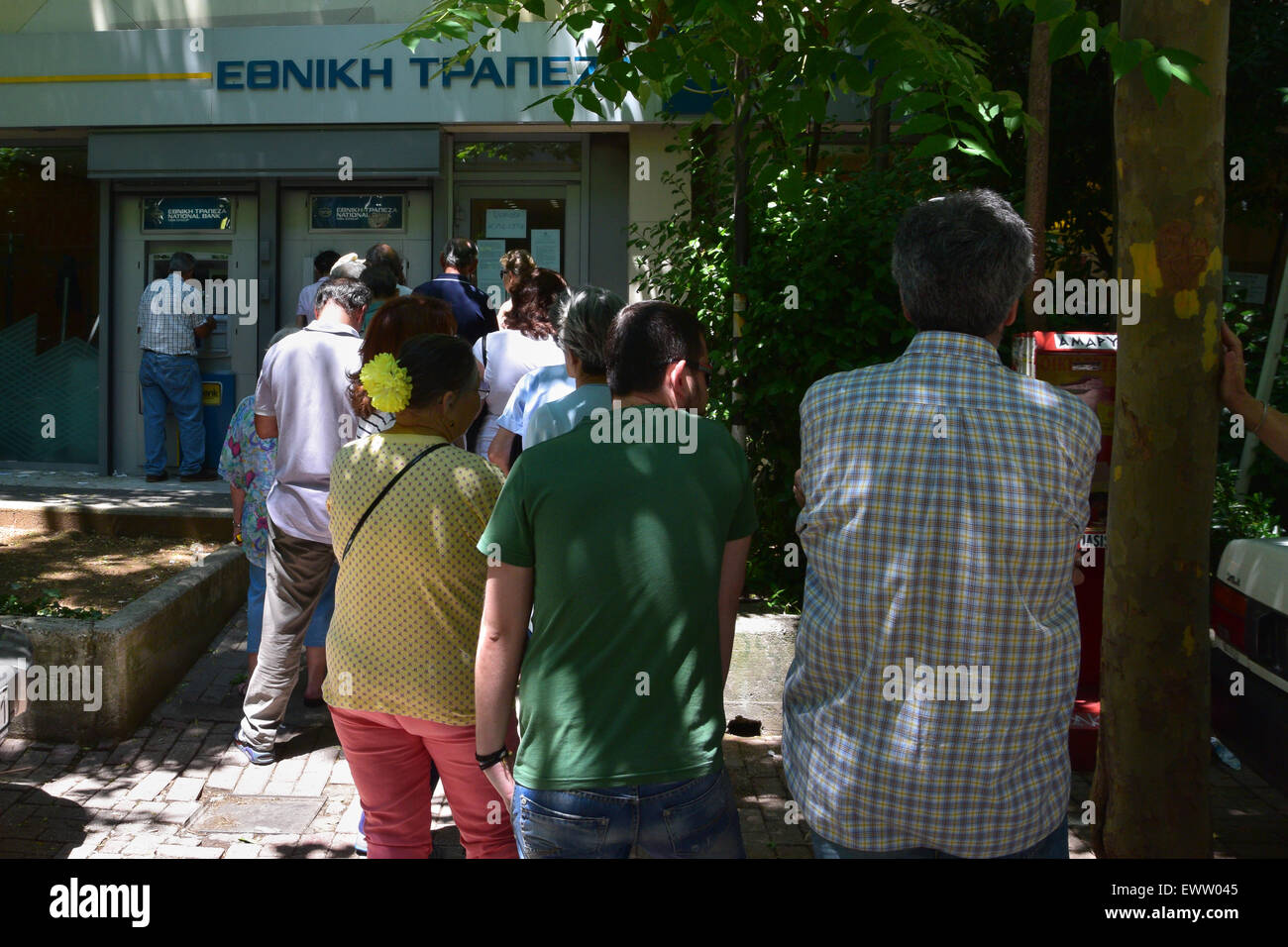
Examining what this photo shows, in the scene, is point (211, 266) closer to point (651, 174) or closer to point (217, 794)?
point (651, 174)

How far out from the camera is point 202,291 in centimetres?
1112

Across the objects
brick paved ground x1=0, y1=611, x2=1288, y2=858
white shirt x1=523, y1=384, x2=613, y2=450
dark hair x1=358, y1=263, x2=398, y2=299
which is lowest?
brick paved ground x1=0, y1=611, x2=1288, y2=858

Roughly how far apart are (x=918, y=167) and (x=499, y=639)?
5694 mm

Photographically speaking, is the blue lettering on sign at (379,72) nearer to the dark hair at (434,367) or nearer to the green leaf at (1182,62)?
the dark hair at (434,367)

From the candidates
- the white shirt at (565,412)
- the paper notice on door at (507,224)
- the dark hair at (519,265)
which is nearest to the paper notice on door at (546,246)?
the paper notice on door at (507,224)

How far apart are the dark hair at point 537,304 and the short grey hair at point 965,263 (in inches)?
139

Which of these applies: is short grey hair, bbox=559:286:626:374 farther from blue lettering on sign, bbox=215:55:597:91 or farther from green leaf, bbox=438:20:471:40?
blue lettering on sign, bbox=215:55:597:91

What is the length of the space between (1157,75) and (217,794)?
165 inches

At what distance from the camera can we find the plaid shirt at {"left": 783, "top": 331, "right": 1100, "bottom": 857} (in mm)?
2283

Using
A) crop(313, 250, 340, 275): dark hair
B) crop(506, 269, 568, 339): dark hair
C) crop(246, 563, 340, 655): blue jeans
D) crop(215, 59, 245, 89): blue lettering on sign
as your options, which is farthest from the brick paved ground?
crop(215, 59, 245, 89): blue lettering on sign

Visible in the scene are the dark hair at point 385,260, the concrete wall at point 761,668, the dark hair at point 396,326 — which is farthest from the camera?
the dark hair at point 385,260

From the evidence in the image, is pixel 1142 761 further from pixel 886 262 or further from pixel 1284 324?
pixel 1284 324

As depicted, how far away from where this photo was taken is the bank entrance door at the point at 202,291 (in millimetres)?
11188

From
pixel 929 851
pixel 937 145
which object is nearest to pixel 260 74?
pixel 937 145
